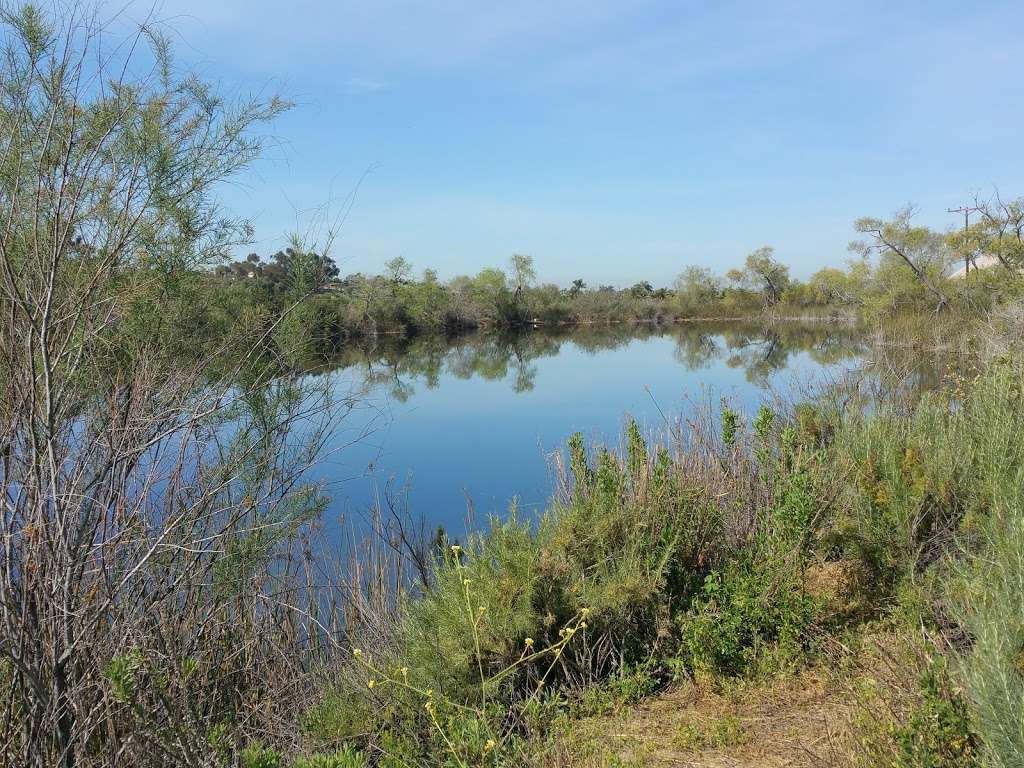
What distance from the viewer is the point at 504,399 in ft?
76.5

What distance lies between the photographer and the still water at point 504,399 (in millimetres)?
10156

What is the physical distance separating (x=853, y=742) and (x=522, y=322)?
64592 millimetres

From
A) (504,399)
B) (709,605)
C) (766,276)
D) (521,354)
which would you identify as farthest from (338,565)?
(766,276)

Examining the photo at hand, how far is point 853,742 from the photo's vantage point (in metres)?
3.20

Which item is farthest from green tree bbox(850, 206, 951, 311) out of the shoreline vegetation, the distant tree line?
the shoreline vegetation

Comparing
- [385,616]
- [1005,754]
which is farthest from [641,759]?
[385,616]

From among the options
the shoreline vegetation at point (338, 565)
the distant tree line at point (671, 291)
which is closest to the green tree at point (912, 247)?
the distant tree line at point (671, 291)

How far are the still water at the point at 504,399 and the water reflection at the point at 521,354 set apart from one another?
4.3 inches

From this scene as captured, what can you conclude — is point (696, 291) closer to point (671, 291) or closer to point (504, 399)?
point (671, 291)

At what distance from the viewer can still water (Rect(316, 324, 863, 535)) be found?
10.2 m

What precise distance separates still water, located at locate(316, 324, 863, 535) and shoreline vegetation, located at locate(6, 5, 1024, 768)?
1.00 meters

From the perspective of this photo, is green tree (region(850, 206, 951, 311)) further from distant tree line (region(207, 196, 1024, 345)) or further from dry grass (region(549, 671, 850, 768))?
dry grass (region(549, 671, 850, 768))

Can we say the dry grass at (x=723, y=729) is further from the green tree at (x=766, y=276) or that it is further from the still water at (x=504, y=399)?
the green tree at (x=766, y=276)

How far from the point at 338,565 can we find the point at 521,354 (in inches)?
1271
